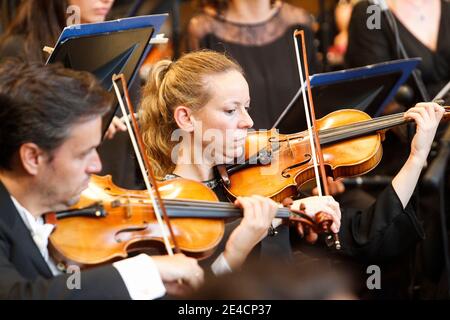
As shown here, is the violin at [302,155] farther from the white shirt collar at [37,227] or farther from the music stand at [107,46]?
the white shirt collar at [37,227]

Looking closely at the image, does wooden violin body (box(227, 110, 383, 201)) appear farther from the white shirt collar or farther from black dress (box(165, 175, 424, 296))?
the white shirt collar

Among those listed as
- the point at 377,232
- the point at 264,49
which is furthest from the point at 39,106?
the point at 264,49

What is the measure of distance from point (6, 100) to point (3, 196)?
6.5 inches

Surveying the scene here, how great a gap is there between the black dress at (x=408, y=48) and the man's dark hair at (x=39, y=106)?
58.2 inches

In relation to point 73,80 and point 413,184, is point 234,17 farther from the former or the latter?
point 73,80

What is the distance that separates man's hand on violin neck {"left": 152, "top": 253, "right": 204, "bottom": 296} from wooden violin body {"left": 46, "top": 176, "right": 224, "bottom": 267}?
0.08m

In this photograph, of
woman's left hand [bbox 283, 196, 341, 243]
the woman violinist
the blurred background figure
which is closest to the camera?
the blurred background figure

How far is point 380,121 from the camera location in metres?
1.91

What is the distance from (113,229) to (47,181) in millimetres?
145

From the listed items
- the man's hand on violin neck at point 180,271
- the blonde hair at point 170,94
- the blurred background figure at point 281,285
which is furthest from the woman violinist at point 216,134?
the blurred background figure at point 281,285

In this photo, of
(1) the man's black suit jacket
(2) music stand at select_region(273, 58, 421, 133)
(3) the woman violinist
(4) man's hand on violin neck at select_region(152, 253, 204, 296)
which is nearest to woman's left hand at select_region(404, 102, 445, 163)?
(3) the woman violinist

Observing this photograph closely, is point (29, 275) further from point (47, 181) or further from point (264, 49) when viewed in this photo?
point (264, 49)

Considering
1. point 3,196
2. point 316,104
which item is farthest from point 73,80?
point 316,104

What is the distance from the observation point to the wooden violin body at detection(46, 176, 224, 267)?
1.33m
